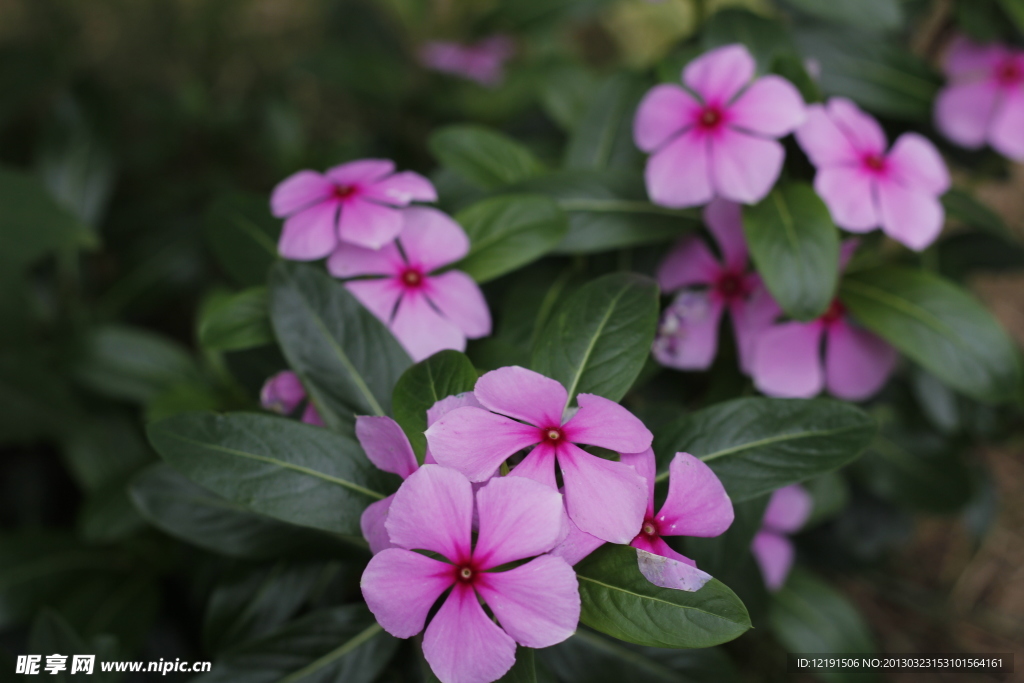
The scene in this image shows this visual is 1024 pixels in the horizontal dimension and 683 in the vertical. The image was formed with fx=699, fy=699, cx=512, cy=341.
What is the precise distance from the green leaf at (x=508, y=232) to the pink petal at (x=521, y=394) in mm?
285

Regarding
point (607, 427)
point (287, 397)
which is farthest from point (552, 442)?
point (287, 397)

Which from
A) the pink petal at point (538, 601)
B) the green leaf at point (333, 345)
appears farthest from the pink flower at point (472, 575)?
the green leaf at point (333, 345)

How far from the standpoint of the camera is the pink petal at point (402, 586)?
608 millimetres

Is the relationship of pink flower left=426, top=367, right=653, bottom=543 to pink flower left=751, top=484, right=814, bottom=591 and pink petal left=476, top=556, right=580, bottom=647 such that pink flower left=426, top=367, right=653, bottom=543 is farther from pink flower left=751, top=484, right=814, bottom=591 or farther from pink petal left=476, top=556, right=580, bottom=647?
pink flower left=751, top=484, right=814, bottom=591

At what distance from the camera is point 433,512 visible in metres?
0.62

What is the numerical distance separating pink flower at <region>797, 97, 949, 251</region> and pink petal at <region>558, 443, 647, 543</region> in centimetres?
54

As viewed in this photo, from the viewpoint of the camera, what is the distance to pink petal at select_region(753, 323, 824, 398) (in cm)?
102

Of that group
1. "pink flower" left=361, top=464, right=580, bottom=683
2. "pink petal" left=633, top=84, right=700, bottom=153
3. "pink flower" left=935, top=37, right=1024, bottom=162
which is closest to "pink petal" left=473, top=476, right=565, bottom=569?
"pink flower" left=361, top=464, right=580, bottom=683

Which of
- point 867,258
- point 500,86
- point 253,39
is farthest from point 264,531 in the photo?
point 253,39

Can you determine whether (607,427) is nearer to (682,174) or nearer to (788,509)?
(682,174)

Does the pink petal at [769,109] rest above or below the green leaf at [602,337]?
above

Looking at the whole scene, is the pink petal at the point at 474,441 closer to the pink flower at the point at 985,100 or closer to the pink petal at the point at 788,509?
the pink petal at the point at 788,509

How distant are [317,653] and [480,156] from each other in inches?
29.7

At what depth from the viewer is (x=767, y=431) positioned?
79 centimetres
